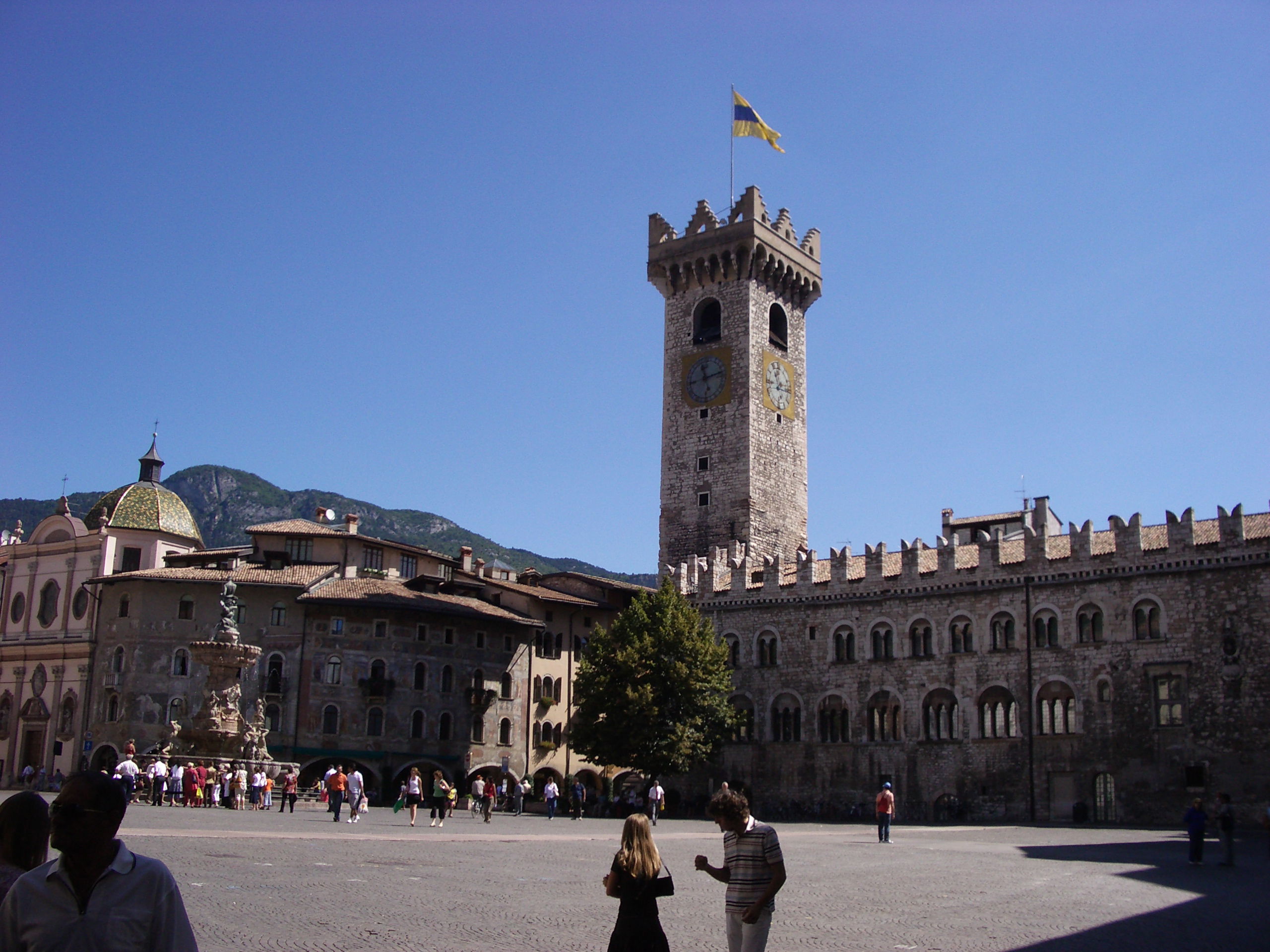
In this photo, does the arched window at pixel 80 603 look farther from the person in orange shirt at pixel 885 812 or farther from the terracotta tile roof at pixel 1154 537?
the terracotta tile roof at pixel 1154 537

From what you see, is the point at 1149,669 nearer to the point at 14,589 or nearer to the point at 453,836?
the point at 453,836

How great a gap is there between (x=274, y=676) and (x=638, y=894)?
5012 cm

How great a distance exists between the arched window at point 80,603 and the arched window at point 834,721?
1543 inches

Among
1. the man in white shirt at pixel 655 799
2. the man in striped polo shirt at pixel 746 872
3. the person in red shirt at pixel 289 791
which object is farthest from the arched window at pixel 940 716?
the man in striped polo shirt at pixel 746 872

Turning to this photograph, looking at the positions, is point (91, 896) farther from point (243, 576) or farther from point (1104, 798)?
point (243, 576)

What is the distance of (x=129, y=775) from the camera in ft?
109

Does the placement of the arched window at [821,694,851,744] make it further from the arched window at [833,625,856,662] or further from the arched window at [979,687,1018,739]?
the arched window at [979,687,1018,739]

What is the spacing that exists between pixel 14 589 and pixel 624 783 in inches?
1474

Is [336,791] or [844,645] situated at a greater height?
[844,645]

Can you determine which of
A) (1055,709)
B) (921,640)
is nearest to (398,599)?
(921,640)

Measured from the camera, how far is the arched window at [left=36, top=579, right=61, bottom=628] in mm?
66438

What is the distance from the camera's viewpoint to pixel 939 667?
52.4 metres

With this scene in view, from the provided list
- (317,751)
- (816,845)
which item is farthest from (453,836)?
(317,751)

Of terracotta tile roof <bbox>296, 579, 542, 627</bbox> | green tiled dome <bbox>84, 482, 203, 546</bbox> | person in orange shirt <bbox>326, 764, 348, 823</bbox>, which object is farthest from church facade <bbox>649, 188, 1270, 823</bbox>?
green tiled dome <bbox>84, 482, 203, 546</bbox>
